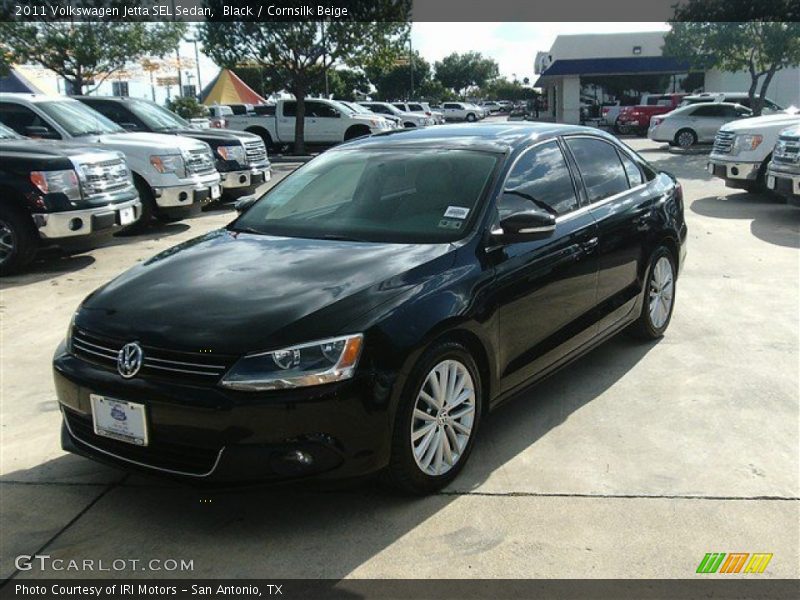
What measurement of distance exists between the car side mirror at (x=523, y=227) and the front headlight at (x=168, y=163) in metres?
7.92

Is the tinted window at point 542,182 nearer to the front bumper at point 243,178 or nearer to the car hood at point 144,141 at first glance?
the car hood at point 144,141

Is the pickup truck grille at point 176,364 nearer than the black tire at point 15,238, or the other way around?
the pickup truck grille at point 176,364

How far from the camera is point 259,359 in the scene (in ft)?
9.98

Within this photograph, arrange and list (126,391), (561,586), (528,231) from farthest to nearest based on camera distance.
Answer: (528,231)
(126,391)
(561,586)

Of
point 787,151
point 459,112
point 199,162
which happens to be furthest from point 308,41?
point 459,112

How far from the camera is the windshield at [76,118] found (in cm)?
1059

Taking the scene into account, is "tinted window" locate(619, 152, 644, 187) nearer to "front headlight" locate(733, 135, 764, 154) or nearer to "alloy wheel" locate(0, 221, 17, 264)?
"alloy wheel" locate(0, 221, 17, 264)

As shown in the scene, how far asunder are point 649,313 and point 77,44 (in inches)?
969

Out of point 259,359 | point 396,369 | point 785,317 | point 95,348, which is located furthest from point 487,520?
point 785,317

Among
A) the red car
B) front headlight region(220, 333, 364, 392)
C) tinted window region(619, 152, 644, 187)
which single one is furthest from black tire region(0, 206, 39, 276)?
the red car

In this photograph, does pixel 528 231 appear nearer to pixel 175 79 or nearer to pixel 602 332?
pixel 602 332

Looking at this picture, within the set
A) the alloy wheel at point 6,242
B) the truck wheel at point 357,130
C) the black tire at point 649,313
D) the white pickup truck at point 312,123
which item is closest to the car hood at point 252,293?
the black tire at point 649,313

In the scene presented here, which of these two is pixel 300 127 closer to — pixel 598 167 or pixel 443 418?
pixel 598 167

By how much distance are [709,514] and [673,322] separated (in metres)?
3.09
